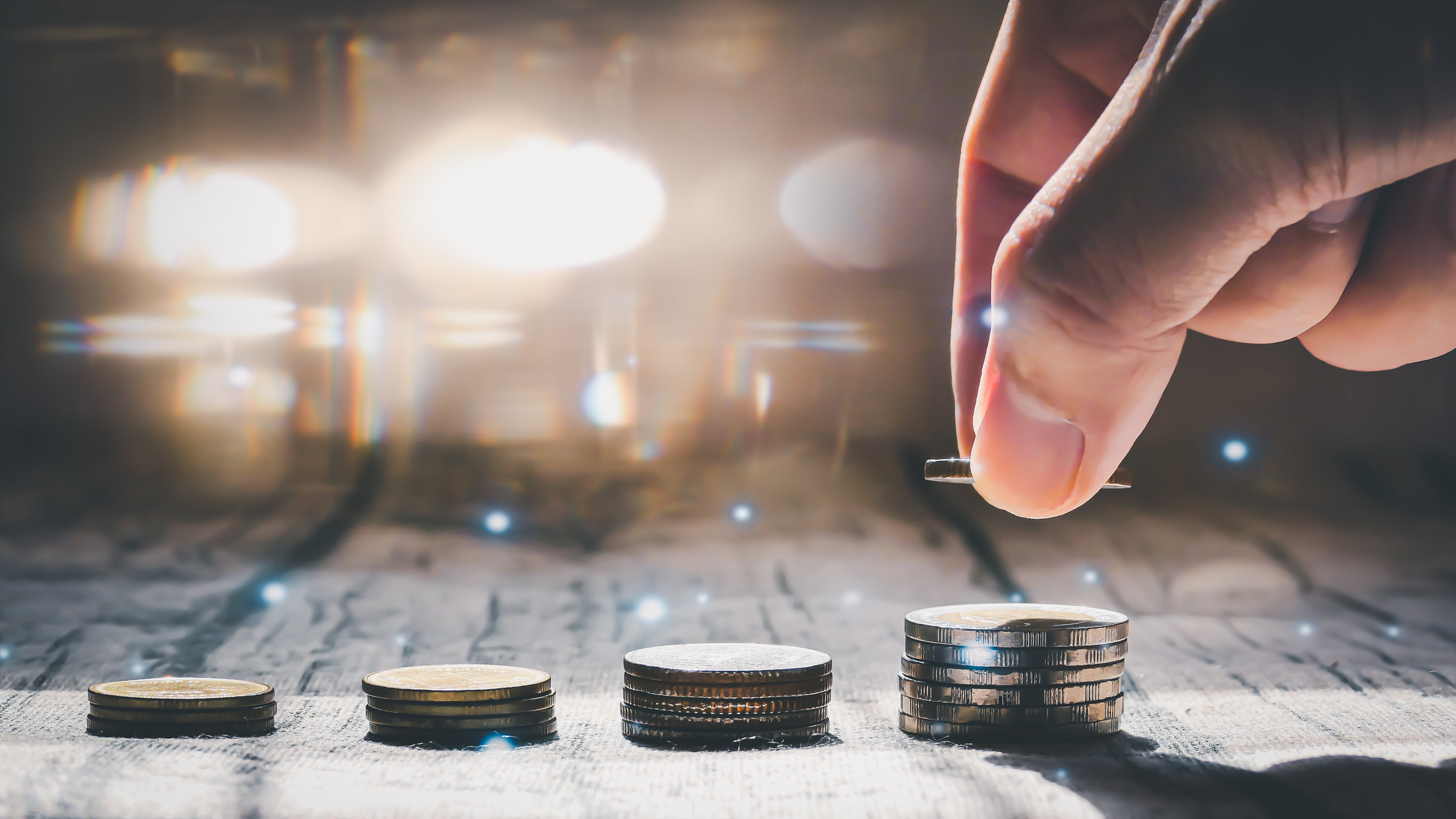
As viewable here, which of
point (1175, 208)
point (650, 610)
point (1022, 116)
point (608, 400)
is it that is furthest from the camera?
point (608, 400)

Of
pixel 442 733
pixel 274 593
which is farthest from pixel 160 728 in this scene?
pixel 274 593

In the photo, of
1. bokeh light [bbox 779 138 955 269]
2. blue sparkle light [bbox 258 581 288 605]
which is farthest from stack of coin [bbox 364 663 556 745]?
bokeh light [bbox 779 138 955 269]

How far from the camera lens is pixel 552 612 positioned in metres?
1.22

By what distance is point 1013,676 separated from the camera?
30.6 inches

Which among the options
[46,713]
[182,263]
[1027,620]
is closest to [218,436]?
[182,263]

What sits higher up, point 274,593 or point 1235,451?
point 1235,451

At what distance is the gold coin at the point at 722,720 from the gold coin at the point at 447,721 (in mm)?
86

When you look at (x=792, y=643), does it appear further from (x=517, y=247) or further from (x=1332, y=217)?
(x=517, y=247)

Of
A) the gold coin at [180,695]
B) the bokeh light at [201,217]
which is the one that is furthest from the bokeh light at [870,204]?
the gold coin at [180,695]

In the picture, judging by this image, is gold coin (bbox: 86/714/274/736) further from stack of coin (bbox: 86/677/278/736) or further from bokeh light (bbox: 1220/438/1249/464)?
bokeh light (bbox: 1220/438/1249/464)

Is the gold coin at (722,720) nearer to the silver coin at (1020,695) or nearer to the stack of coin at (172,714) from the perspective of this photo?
the silver coin at (1020,695)

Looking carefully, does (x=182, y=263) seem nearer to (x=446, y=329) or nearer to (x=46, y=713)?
(x=446, y=329)

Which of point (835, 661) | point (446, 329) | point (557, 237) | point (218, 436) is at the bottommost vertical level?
point (835, 661)

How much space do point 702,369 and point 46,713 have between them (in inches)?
52.1
